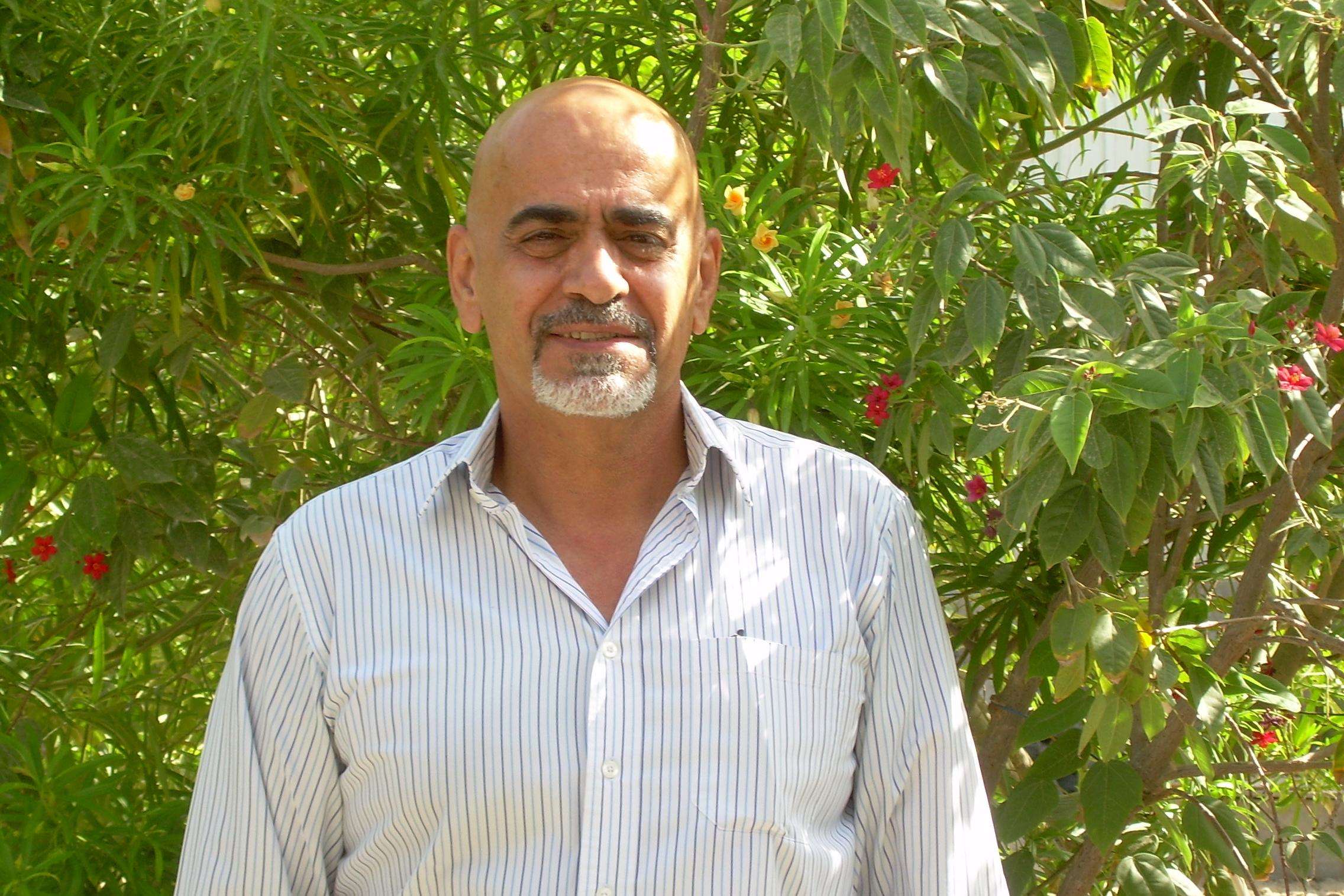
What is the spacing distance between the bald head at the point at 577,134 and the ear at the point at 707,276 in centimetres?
6

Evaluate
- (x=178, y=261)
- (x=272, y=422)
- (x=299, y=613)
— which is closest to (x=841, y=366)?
(x=299, y=613)

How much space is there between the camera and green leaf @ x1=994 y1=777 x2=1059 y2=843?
1827 mm

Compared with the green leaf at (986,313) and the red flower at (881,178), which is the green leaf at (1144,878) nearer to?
the green leaf at (986,313)

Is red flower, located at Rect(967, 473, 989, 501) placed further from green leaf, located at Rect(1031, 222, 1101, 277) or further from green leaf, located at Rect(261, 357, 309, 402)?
green leaf, located at Rect(261, 357, 309, 402)

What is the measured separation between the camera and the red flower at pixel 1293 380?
1.48 meters

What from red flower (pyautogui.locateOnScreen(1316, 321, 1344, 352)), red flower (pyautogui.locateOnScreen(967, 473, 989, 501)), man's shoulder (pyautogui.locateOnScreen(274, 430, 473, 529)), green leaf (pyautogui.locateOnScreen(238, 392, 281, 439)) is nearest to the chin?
man's shoulder (pyautogui.locateOnScreen(274, 430, 473, 529))

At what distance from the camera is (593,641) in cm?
132

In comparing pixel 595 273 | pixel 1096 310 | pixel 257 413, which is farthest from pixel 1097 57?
pixel 257 413

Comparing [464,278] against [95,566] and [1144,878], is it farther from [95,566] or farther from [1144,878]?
[1144,878]

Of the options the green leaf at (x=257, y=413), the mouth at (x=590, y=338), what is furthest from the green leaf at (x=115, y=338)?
the mouth at (x=590, y=338)

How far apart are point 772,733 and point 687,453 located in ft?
1.01

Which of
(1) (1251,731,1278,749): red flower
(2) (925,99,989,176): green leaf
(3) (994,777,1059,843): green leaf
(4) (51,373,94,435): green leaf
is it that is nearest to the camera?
(2) (925,99,989,176): green leaf

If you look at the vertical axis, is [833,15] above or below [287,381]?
above

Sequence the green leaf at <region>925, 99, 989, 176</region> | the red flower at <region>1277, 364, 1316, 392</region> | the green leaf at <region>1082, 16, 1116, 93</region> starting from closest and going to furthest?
the red flower at <region>1277, 364, 1316, 392</region> < the green leaf at <region>925, 99, 989, 176</region> < the green leaf at <region>1082, 16, 1116, 93</region>
